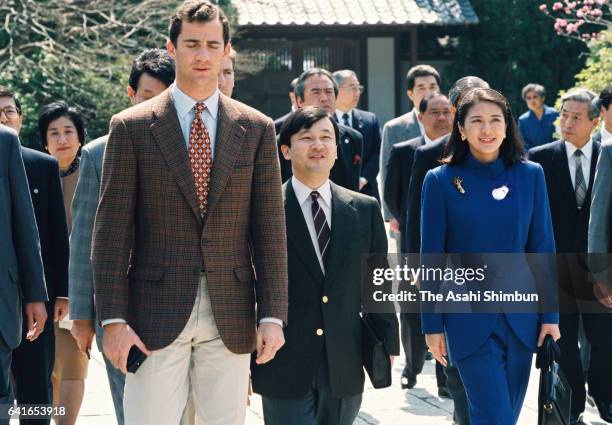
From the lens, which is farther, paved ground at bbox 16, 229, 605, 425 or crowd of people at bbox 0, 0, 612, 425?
paved ground at bbox 16, 229, 605, 425

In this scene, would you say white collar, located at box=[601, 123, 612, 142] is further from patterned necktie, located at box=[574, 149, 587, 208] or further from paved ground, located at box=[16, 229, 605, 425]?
paved ground, located at box=[16, 229, 605, 425]

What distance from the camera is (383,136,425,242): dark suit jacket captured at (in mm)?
8133

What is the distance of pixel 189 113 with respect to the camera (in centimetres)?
451

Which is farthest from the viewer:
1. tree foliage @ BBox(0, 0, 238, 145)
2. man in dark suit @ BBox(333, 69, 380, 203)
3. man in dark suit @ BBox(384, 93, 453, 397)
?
tree foliage @ BBox(0, 0, 238, 145)

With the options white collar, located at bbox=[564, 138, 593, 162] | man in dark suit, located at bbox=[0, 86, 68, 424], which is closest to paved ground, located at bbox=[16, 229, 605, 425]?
man in dark suit, located at bbox=[0, 86, 68, 424]

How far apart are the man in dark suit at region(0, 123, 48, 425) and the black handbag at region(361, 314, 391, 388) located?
1419 mm

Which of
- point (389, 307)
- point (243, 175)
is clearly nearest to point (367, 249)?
point (389, 307)

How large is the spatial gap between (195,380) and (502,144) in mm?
A: 1854

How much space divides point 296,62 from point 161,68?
16519 mm

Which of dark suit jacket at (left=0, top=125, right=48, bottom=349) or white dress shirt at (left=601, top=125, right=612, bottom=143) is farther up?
white dress shirt at (left=601, top=125, right=612, bottom=143)

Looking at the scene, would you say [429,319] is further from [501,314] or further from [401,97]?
[401,97]

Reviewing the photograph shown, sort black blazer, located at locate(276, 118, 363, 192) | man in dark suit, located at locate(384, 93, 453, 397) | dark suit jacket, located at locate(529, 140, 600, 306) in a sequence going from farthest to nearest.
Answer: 1. man in dark suit, located at locate(384, 93, 453, 397)
2. black blazer, located at locate(276, 118, 363, 192)
3. dark suit jacket, located at locate(529, 140, 600, 306)

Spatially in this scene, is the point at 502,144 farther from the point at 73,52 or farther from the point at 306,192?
the point at 73,52

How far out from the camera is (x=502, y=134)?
5.37m
